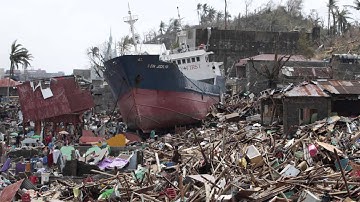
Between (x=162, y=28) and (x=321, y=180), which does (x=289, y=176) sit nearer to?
(x=321, y=180)

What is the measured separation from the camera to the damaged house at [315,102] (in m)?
17.3

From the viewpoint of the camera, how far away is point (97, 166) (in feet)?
45.8

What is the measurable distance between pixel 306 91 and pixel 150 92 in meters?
9.49

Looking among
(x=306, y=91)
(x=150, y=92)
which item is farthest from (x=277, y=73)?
(x=306, y=91)

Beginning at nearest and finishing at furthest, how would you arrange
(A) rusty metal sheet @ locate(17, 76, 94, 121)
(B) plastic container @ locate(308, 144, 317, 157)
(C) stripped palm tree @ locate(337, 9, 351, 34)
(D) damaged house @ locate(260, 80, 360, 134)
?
(B) plastic container @ locate(308, 144, 317, 157)
(D) damaged house @ locate(260, 80, 360, 134)
(A) rusty metal sheet @ locate(17, 76, 94, 121)
(C) stripped palm tree @ locate(337, 9, 351, 34)

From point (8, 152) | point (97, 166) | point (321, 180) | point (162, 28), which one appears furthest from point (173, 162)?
point (162, 28)

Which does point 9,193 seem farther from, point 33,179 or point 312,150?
point 312,150

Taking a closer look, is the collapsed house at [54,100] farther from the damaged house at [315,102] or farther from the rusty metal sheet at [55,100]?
the damaged house at [315,102]

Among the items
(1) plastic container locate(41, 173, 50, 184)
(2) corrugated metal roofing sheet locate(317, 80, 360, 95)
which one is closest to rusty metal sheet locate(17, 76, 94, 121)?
(1) plastic container locate(41, 173, 50, 184)

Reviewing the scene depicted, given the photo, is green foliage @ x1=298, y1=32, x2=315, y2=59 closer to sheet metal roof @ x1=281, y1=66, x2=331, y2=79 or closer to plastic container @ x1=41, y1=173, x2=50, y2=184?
sheet metal roof @ x1=281, y1=66, x2=331, y2=79

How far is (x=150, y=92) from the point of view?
2475 centimetres

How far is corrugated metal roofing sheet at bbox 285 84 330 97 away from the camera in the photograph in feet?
57.2

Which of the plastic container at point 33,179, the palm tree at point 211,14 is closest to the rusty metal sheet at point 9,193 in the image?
the plastic container at point 33,179

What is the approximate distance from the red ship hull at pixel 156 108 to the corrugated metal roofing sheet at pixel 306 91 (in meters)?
8.71
